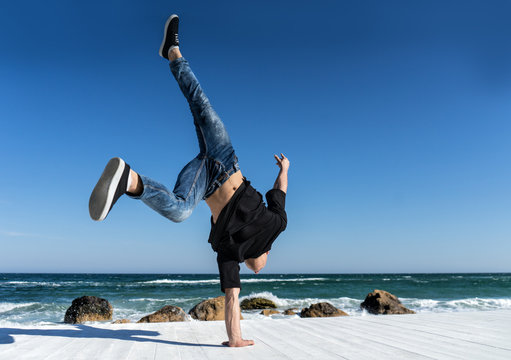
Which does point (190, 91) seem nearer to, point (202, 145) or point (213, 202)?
point (202, 145)

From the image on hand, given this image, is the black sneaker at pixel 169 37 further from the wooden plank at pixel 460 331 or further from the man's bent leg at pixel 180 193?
the wooden plank at pixel 460 331

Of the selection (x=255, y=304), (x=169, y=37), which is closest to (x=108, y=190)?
(x=169, y=37)

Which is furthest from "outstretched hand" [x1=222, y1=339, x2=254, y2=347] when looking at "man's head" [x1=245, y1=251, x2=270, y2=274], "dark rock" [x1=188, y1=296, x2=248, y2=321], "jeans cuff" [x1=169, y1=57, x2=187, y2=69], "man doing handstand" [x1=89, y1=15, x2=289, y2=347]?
"dark rock" [x1=188, y1=296, x2=248, y2=321]

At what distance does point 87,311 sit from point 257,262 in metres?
8.82

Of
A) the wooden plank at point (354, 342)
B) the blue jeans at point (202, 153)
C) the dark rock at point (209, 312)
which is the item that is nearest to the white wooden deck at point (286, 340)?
the wooden plank at point (354, 342)

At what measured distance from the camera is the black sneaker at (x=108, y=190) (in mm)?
2340

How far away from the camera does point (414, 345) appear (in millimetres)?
3176

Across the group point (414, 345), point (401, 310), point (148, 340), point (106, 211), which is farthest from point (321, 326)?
point (401, 310)

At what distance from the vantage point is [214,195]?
122 inches

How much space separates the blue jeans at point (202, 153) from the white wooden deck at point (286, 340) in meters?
1.22

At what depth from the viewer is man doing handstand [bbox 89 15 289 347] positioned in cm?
243

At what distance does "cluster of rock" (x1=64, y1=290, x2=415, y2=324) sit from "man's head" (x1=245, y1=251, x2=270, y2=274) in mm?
5581

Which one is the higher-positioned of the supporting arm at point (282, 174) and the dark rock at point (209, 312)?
the supporting arm at point (282, 174)

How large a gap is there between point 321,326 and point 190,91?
3.03m
